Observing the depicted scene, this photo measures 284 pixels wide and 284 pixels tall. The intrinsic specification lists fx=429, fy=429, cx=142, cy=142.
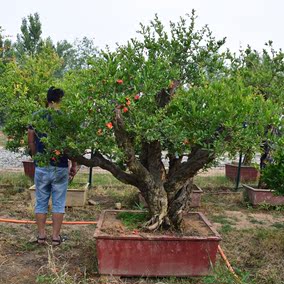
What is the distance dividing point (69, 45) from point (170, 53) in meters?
27.8

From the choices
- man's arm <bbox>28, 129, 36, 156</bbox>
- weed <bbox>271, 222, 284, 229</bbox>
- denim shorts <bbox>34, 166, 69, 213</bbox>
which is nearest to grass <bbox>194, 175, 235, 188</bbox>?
weed <bbox>271, 222, 284, 229</bbox>

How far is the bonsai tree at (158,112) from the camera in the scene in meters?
3.21

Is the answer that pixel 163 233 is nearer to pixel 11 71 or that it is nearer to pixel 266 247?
pixel 266 247

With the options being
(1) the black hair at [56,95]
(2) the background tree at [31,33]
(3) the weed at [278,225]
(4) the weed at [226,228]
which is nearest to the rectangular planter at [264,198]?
(3) the weed at [278,225]

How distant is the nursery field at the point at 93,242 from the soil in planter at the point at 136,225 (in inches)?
14.2

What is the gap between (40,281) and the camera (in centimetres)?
351

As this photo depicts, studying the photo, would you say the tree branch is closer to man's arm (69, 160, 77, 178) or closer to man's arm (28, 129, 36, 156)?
man's arm (28, 129, 36, 156)

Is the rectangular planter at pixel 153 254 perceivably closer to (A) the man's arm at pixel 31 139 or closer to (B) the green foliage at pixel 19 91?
(A) the man's arm at pixel 31 139

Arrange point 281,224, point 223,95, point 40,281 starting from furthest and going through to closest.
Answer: point 281,224 → point 40,281 → point 223,95

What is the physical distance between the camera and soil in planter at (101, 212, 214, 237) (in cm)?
376

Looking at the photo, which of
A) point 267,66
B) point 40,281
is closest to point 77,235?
point 40,281

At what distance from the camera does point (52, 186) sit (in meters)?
4.54

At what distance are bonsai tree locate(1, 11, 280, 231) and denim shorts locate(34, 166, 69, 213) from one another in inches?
29.0

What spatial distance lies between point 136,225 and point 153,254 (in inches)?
17.8
